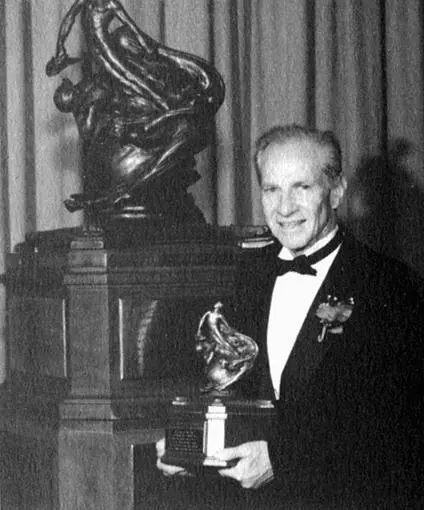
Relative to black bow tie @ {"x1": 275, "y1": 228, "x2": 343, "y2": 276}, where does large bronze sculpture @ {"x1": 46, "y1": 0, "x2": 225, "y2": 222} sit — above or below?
above

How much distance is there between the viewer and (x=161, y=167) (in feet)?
11.9

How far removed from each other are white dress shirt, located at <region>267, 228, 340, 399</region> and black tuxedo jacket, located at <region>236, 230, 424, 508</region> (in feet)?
0.29

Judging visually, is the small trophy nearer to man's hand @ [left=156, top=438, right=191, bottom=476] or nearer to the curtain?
man's hand @ [left=156, top=438, right=191, bottom=476]

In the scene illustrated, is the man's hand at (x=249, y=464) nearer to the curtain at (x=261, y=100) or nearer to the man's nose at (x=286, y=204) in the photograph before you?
the man's nose at (x=286, y=204)

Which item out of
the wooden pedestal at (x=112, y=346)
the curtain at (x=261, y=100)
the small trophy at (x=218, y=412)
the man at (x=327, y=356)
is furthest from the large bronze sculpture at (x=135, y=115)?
the curtain at (x=261, y=100)

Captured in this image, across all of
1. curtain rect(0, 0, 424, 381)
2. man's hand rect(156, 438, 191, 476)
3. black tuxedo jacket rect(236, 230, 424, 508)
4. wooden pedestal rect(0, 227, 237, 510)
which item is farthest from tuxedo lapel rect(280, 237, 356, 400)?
curtain rect(0, 0, 424, 381)

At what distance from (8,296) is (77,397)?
2.28 ft

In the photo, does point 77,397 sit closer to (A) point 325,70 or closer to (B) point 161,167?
(B) point 161,167

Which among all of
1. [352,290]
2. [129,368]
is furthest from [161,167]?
[352,290]

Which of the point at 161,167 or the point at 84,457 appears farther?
the point at 161,167

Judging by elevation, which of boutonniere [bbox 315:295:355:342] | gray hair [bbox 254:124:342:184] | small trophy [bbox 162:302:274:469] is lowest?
small trophy [bbox 162:302:274:469]

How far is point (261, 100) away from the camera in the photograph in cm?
507

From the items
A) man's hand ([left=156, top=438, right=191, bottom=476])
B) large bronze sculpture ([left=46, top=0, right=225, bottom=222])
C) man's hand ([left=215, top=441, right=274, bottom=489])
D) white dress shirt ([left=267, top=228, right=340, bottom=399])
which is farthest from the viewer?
large bronze sculpture ([left=46, top=0, right=225, bottom=222])

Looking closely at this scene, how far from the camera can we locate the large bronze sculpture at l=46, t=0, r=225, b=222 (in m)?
3.64
